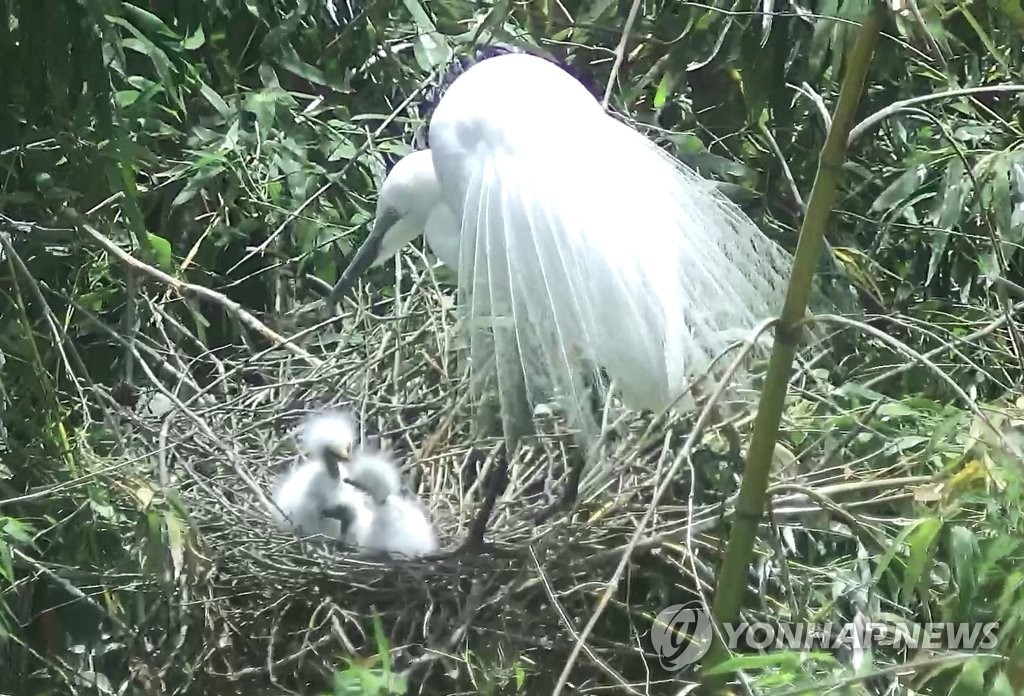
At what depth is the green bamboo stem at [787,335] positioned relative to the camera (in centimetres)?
69

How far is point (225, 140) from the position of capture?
1.80m

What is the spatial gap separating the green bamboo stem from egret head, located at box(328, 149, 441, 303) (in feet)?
3.52

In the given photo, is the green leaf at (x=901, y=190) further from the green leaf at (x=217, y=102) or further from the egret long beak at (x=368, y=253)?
the green leaf at (x=217, y=102)

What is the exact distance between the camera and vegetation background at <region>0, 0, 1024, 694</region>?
103 cm

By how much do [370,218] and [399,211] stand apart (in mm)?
245

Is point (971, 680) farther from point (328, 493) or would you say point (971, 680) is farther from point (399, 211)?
point (399, 211)

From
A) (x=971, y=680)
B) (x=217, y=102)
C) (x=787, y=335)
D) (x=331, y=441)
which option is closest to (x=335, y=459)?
(x=331, y=441)

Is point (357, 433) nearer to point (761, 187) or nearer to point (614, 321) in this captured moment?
Result: point (614, 321)

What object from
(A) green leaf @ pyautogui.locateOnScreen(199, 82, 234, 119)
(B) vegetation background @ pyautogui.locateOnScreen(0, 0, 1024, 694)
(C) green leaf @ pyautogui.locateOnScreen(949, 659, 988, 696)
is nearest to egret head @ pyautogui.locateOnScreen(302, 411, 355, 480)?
(B) vegetation background @ pyautogui.locateOnScreen(0, 0, 1024, 694)

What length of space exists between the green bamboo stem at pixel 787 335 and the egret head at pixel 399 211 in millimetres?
1073

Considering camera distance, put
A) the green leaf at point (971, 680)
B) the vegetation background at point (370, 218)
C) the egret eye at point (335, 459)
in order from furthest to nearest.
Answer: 1. the egret eye at point (335, 459)
2. the vegetation background at point (370, 218)
3. the green leaf at point (971, 680)

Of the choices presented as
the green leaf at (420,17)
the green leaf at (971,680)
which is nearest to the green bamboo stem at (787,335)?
the green leaf at (971,680)

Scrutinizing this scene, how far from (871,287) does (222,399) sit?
1064mm

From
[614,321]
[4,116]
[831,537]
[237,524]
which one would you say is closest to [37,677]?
[237,524]
